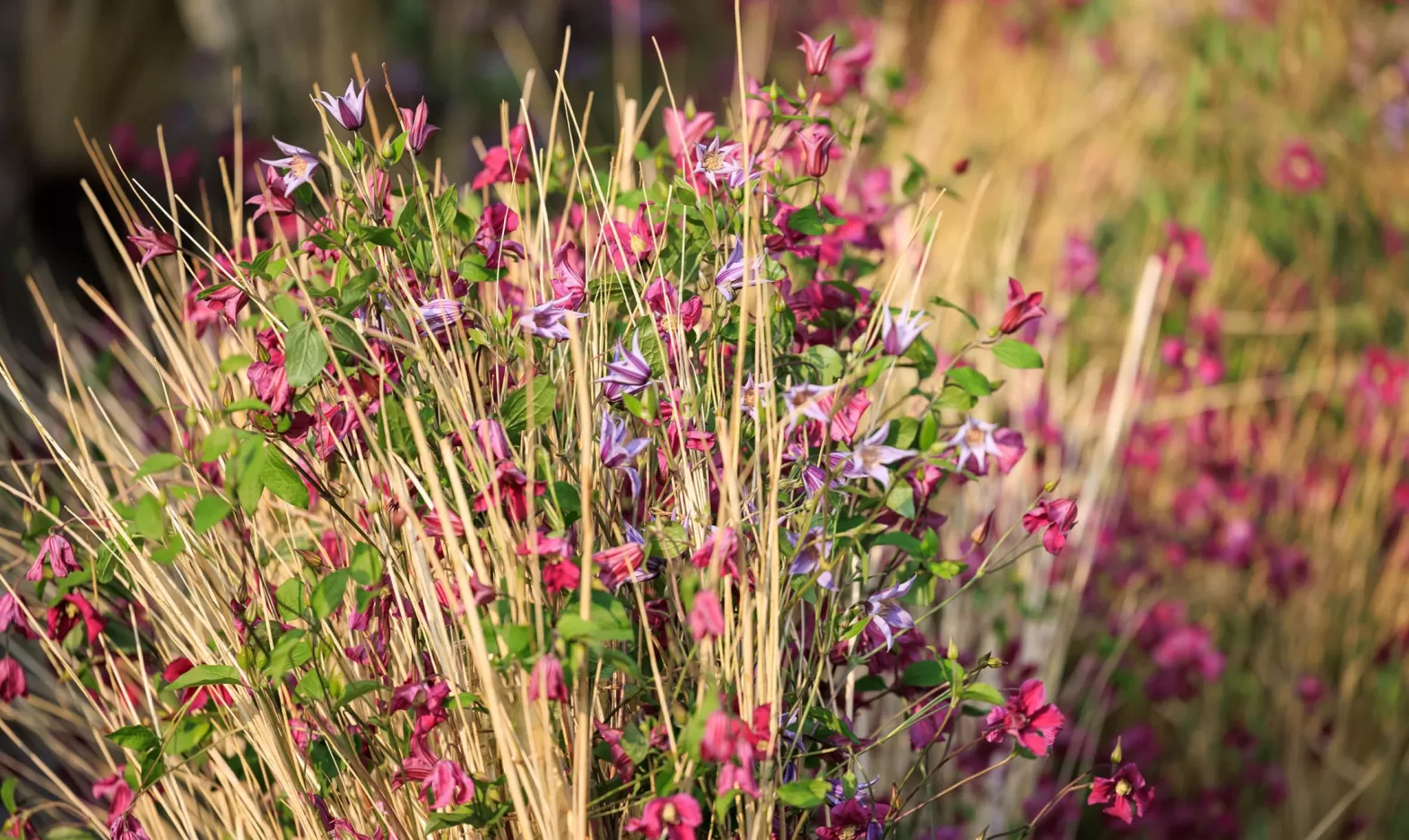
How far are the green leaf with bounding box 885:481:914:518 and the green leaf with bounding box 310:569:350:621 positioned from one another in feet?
1.53

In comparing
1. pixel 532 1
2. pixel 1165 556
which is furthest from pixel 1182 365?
pixel 532 1

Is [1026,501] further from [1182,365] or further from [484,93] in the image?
[484,93]

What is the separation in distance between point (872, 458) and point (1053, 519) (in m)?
0.18

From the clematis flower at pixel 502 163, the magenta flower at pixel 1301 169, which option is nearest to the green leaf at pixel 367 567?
the clematis flower at pixel 502 163

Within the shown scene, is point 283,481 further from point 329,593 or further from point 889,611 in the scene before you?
point 889,611

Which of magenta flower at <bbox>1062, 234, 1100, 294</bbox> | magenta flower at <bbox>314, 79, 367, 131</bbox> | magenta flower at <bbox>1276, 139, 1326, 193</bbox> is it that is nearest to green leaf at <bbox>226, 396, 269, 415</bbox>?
magenta flower at <bbox>314, 79, 367, 131</bbox>

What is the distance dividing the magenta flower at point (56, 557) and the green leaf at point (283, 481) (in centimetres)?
28

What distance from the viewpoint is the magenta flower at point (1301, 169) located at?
2.99 metres

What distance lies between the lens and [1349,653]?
2307 mm

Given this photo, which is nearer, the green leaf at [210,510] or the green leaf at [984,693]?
the green leaf at [210,510]

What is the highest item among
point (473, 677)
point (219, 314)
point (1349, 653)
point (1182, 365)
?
point (219, 314)

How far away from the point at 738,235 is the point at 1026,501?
1186 mm

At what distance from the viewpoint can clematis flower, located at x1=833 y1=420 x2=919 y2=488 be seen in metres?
1.01

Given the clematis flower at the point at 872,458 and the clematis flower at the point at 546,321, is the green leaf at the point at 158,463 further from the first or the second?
the clematis flower at the point at 872,458
